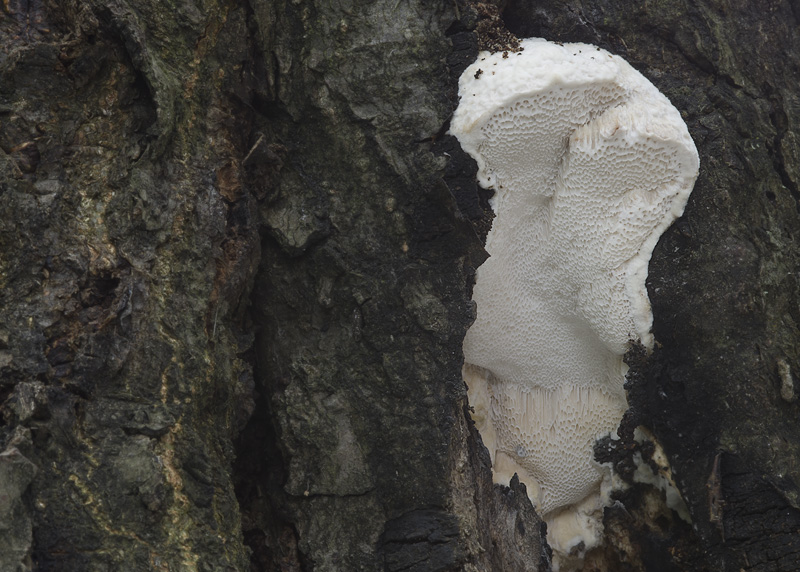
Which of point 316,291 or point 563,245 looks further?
point 563,245

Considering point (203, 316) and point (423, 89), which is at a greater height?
point (423, 89)

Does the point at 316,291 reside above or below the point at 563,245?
above

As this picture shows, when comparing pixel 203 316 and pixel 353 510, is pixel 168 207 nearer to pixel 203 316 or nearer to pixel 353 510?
pixel 203 316

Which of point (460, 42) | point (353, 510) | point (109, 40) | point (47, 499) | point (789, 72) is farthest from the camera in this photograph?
point (789, 72)

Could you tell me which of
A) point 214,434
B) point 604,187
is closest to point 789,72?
point 604,187

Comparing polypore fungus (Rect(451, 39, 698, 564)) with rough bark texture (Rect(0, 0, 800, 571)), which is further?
polypore fungus (Rect(451, 39, 698, 564))
